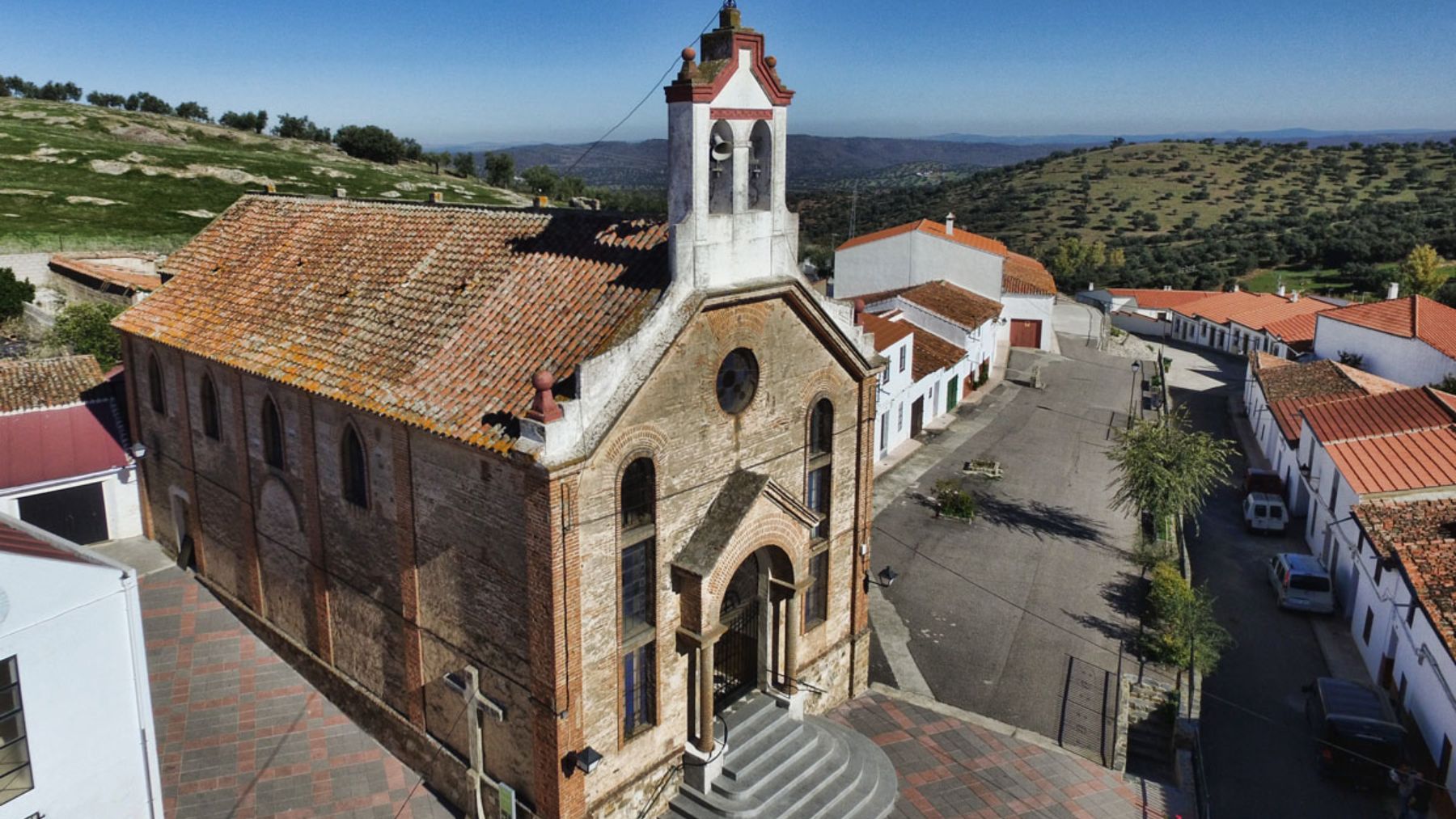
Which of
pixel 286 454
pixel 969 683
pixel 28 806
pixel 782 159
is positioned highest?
pixel 782 159

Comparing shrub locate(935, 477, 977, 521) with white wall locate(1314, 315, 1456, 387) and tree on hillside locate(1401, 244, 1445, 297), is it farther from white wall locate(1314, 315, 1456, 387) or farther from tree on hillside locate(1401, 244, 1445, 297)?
tree on hillside locate(1401, 244, 1445, 297)

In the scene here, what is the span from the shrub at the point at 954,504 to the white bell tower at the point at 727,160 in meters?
17.9

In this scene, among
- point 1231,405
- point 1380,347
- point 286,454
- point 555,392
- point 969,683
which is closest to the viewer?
point 555,392

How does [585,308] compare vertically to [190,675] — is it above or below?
above

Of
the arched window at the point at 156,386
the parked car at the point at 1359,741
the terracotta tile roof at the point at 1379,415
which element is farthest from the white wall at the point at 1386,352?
the arched window at the point at 156,386

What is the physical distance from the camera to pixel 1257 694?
23125mm

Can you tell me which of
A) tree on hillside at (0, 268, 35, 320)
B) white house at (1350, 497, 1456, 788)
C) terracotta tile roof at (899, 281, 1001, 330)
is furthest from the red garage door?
tree on hillside at (0, 268, 35, 320)

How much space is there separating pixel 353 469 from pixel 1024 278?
50.5 metres

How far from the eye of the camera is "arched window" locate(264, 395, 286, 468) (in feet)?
61.5

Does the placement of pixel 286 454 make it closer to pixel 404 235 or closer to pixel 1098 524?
pixel 404 235

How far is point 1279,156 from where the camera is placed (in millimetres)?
131500

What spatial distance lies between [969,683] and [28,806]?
17261mm

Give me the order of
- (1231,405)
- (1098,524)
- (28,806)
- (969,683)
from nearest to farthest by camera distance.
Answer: (28,806), (969,683), (1098,524), (1231,405)

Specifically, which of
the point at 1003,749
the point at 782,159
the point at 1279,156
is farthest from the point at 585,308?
the point at 1279,156
